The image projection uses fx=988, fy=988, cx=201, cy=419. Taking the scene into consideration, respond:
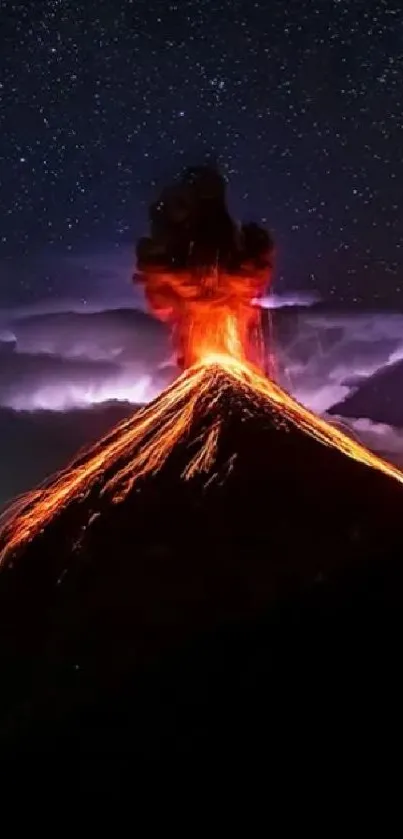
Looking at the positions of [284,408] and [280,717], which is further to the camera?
[284,408]

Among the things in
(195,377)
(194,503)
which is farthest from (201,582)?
(195,377)

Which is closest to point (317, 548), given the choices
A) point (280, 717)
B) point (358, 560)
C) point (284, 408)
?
point (358, 560)

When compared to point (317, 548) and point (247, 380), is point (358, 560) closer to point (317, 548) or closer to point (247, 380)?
point (317, 548)

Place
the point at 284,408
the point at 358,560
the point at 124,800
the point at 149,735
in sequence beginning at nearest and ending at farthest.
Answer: the point at 124,800 → the point at 149,735 → the point at 358,560 → the point at 284,408

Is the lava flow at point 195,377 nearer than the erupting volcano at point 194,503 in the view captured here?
No

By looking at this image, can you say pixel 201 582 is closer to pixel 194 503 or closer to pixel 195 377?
pixel 194 503

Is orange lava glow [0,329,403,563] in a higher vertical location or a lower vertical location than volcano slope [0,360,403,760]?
higher
